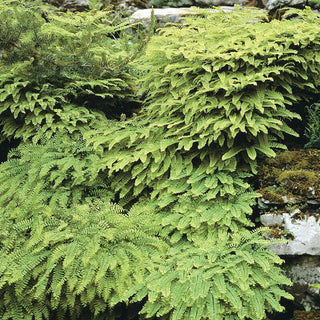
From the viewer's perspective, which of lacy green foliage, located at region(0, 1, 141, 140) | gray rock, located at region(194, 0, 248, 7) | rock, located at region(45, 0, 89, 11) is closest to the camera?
lacy green foliage, located at region(0, 1, 141, 140)

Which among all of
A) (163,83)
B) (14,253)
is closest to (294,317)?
(14,253)

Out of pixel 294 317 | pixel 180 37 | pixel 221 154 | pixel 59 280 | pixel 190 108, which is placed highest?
pixel 180 37

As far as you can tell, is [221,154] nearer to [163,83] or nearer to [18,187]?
[163,83]

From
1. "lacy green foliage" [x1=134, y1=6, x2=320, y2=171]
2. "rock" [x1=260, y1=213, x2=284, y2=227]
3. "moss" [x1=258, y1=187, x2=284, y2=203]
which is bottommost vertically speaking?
"rock" [x1=260, y1=213, x2=284, y2=227]

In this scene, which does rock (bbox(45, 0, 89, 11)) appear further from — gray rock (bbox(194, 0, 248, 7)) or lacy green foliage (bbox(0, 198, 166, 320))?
lacy green foliage (bbox(0, 198, 166, 320))

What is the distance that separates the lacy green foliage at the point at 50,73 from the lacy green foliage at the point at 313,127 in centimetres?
305

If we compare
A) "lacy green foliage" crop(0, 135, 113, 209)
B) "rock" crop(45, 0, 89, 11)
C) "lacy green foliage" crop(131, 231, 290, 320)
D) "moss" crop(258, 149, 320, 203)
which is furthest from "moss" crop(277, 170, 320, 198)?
"rock" crop(45, 0, 89, 11)

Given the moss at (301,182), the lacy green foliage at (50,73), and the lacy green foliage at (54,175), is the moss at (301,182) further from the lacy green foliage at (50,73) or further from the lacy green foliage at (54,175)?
the lacy green foliage at (50,73)

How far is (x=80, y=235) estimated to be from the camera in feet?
12.6

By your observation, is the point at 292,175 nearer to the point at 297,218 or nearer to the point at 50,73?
the point at 297,218

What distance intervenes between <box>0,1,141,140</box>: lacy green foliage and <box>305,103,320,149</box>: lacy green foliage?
3053mm

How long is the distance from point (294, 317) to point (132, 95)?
4.27 meters

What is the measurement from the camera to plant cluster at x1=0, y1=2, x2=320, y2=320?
3.57m

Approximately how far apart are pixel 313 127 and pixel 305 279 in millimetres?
2073
